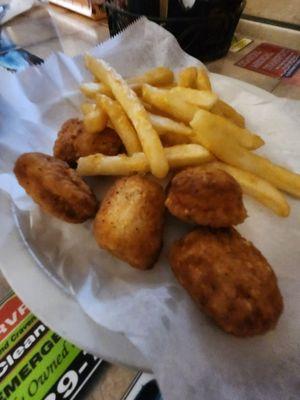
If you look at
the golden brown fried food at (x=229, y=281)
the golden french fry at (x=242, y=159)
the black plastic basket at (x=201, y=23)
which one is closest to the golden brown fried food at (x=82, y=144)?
the golden french fry at (x=242, y=159)

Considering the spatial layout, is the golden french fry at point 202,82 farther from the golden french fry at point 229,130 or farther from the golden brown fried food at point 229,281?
the golden brown fried food at point 229,281

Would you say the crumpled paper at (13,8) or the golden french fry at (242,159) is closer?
the golden french fry at (242,159)

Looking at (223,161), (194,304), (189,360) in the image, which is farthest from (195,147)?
(189,360)

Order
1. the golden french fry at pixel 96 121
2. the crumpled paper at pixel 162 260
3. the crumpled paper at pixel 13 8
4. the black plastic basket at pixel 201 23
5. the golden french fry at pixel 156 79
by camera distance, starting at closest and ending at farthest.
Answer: the crumpled paper at pixel 162 260 < the golden french fry at pixel 96 121 < the golden french fry at pixel 156 79 < the black plastic basket at pixel 201 23 < the crumpled paper at pixel 13 8

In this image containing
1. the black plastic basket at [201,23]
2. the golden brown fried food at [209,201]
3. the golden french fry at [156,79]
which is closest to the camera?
the golden brown fried food at [209,201]

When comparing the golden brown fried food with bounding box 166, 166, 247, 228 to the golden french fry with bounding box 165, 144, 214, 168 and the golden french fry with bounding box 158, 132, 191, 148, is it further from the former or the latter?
the golden french fry with bounding box 158, 132, 191, 148

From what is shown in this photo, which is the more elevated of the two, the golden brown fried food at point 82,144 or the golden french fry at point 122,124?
the golden french fry at point 122,124

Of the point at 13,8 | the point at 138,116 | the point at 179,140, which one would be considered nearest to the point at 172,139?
the point at 179,140

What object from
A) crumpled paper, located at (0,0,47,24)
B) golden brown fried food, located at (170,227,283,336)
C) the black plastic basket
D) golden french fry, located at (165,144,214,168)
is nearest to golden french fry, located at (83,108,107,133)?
golden french fry, located at (165,144,214,168)

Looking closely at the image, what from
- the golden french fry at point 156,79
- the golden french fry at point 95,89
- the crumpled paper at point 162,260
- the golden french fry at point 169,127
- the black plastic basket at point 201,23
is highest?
the black plastic basket at point 201,23
